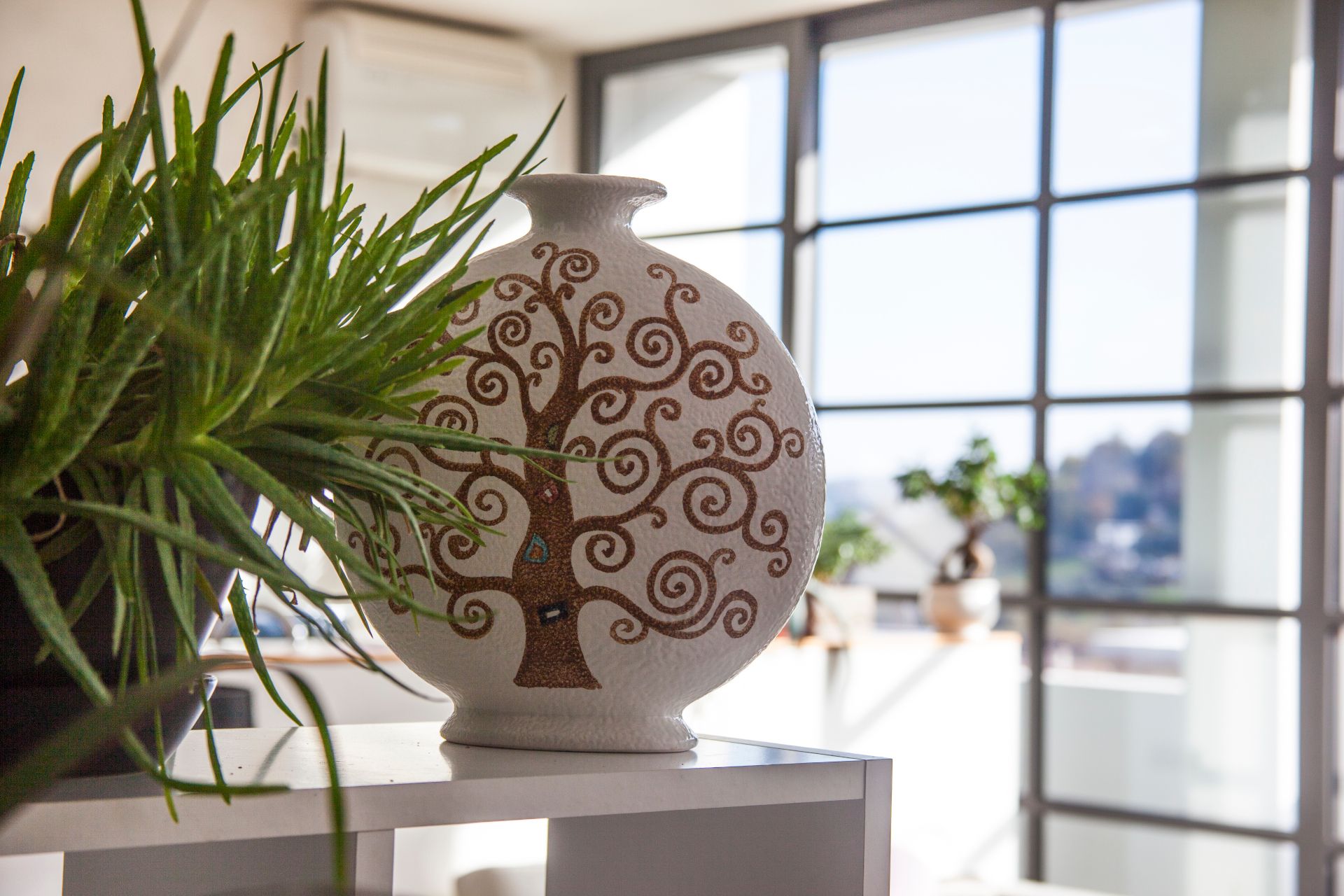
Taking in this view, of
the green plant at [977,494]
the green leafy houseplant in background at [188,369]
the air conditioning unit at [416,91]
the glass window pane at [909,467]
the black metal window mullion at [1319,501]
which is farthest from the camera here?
the air conditioning unit at [416,91]

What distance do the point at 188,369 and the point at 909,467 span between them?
4.13m

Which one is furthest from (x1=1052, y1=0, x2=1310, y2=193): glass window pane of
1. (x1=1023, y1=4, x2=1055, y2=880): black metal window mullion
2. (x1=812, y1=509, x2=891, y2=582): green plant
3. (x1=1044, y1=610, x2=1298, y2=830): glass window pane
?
(x1=1044, y1=610, x2=1298, y2=830): glass window pane

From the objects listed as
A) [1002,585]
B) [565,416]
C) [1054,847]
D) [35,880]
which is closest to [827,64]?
[1002,585]

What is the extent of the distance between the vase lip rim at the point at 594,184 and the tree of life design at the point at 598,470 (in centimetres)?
6

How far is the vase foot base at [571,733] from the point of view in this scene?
2.17ft

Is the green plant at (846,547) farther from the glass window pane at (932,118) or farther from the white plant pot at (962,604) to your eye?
the glass window pane at (932,118)

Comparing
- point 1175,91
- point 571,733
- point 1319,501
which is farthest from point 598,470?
point 1175,91

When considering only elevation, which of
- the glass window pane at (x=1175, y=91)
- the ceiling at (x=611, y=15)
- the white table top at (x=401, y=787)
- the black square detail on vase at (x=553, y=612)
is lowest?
the white table top at (x=401, y=787)

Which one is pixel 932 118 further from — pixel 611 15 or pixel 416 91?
pixel 416 91

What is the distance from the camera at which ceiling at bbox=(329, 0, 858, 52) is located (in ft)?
16.3

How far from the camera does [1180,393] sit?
423 centimetres

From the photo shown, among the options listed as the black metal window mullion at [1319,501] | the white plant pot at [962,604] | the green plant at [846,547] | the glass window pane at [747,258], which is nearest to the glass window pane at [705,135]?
the glass window pane at [747,258]

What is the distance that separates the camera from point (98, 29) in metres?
4.47

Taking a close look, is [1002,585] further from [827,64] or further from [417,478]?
[417,478]
